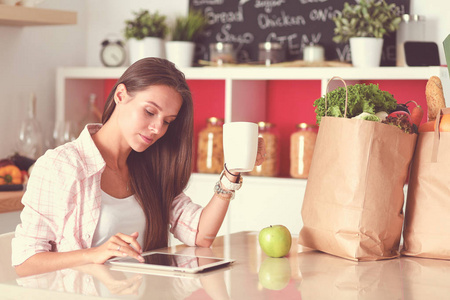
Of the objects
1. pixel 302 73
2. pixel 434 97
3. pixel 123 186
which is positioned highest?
pixel 302 73

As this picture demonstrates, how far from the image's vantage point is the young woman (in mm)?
1564

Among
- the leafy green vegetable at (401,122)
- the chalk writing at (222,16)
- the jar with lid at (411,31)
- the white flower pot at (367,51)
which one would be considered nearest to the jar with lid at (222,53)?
the chalk writing at (222,16)

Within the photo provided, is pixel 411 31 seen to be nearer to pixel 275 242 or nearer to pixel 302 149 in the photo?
pixel 302 149

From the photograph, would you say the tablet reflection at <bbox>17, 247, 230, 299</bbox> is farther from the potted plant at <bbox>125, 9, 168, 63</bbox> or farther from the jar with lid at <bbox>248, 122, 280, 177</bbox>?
the potted plant at <bbox>125, 9, 168, 63</bbox>

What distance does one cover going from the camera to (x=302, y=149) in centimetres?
291

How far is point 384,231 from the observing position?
1.47 metres

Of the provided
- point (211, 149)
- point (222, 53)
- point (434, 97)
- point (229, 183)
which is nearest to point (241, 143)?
point (229, 183)

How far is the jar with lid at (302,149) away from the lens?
2.91 meters

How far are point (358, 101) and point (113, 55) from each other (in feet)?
6.83

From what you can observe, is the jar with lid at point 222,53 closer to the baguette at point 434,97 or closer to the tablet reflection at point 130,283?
the baguette at point 434,97

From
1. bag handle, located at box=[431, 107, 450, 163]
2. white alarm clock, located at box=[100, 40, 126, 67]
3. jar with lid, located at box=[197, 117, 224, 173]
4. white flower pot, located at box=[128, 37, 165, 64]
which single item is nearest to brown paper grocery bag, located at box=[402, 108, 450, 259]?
bag handle, located at box=[431, 107, 450, 163]

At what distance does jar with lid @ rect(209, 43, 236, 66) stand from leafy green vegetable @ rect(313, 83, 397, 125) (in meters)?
1.59

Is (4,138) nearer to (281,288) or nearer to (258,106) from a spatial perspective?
(258,106)

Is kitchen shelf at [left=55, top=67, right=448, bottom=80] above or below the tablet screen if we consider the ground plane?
above
